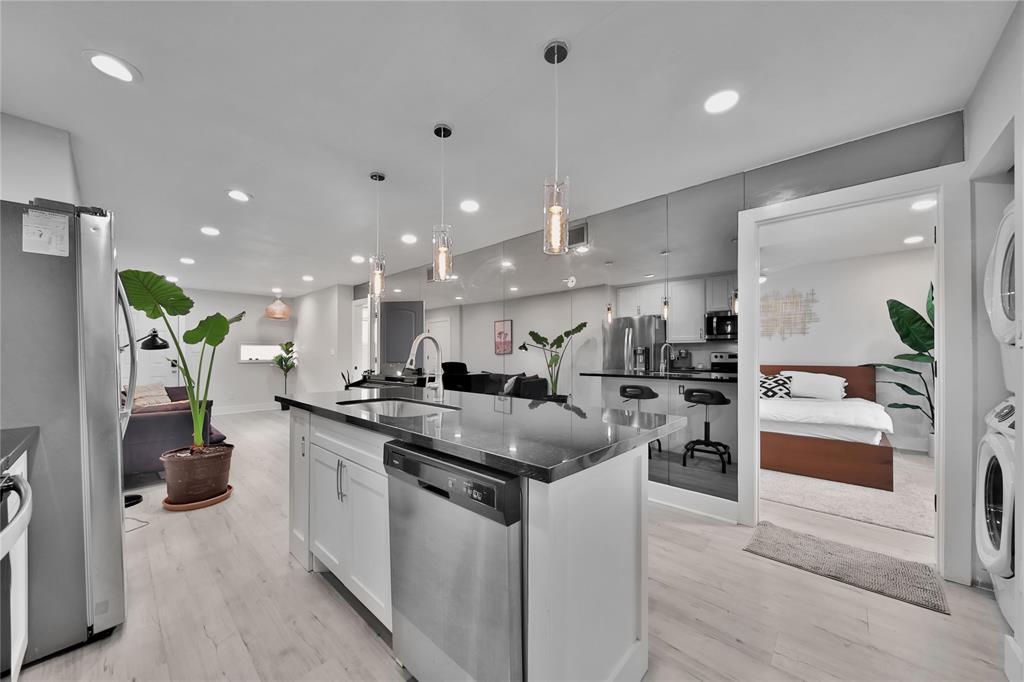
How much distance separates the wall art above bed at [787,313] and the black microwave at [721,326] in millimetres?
3507

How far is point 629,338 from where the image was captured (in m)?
3.48

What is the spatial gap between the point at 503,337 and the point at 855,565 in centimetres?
339

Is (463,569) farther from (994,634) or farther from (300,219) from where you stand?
(300,219)

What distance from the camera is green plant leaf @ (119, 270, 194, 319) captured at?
2.51 metres

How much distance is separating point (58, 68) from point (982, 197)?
4515mm

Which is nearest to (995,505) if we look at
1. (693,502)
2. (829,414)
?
(693,502)

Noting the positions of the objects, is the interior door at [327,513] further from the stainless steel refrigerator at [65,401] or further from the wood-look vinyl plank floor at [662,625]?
the stainless steel refrigerator at [65,401]

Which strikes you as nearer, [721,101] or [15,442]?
[15,442]

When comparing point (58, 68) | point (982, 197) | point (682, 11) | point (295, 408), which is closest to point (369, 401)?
point (295, 408)

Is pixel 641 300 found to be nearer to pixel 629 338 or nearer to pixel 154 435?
pixel 629 338

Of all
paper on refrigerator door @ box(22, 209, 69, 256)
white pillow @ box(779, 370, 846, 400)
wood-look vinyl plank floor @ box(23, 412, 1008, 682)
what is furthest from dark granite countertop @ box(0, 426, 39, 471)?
white pillow @ box(779, 370, 846, 400)

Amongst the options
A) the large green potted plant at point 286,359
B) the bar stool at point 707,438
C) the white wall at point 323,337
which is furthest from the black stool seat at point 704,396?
the large green potted plant at point 286,359

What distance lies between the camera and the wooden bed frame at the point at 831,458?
350cm

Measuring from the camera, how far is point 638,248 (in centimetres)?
349
